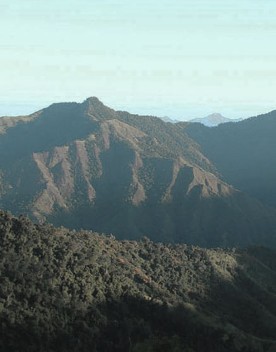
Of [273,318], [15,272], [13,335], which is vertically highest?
[15,272]

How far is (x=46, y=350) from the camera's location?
9856 centimetres

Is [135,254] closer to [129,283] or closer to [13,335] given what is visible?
[129,283]

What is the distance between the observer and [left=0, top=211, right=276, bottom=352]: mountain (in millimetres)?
103000

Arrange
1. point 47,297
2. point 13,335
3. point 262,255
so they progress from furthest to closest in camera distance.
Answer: point 262,255
point 47,297
point 13,335

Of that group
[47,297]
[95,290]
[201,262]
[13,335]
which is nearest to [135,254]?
[201,262]

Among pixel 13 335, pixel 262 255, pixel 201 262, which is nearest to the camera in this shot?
pixel 13 335

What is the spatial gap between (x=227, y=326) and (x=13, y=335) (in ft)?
167

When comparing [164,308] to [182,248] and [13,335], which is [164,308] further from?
[182,248]

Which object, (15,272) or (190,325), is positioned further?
(190,325)

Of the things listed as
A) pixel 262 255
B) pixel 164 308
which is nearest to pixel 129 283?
pixel 164 308

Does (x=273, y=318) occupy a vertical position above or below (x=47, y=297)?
below

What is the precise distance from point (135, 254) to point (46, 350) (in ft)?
180

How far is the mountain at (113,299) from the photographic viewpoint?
338ft

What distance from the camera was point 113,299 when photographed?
386 feet
